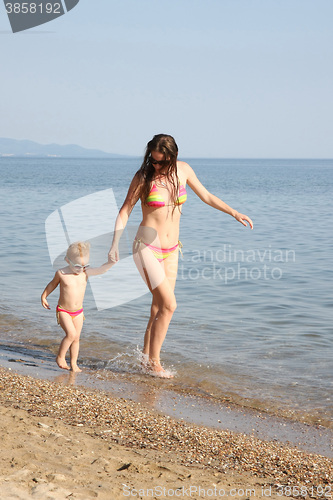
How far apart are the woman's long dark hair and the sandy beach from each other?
180 cm

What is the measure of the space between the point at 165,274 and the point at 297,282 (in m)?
5.71

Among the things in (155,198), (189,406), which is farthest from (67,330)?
(155,198)

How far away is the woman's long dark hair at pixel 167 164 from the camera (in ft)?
16.3

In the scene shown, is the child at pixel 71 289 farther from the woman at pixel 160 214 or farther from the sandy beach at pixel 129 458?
the sandy beach at pixel 129 458

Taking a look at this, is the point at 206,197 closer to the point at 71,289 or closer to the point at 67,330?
the point at 71,289

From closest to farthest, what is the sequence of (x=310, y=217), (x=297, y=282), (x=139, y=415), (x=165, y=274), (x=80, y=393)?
1. (x=139, y=415)
2. (x=80, y=393)
3. (x=165, y=274)
4. (x=297, y=282)
5. (x=310, y=217)

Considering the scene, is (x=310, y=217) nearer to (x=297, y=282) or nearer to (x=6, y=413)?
(x=297, y=282)

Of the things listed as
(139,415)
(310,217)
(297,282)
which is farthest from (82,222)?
(139,415)

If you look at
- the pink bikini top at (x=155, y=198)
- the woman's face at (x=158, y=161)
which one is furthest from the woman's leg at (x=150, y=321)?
the woman's face at (x=158, y=161)

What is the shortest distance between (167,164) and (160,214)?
1.43 ft

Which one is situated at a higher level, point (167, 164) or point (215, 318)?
point (167, 164)

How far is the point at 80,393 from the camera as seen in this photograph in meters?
4.82

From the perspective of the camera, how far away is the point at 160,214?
518 cm

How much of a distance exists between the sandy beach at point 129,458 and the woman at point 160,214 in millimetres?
1171
